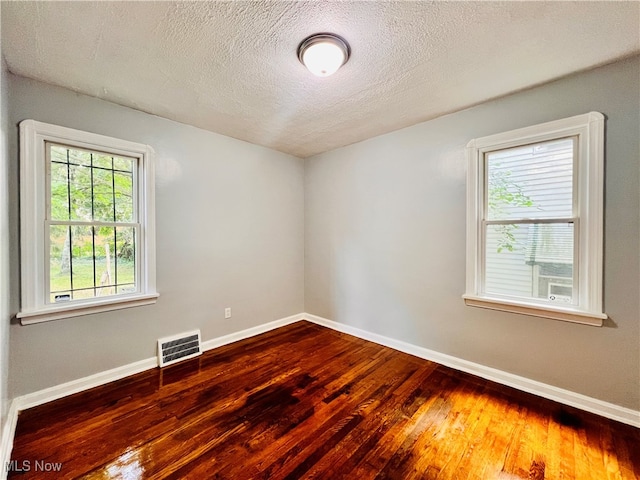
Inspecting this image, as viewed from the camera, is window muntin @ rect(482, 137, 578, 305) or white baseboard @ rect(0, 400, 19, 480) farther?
window muntin @ rect(482, 137, 578, 305)

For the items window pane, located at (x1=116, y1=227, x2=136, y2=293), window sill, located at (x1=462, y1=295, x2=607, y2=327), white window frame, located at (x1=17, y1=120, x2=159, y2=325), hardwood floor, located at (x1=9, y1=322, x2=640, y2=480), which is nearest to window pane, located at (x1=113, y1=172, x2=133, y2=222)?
window pane, located at (x1=116, y1=227, x2=136, y2=293)

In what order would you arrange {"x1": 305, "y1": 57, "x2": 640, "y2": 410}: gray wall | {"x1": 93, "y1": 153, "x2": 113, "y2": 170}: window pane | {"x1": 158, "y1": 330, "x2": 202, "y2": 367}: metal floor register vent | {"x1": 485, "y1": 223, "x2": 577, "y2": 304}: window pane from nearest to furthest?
{"x1": 305, "y1": 57, "x2": 640, "y2": 410}: gray wall < {"x1": 485, "y1": 223, "x2": 577, "y2": 304}: window pane < {"x1": 93, "y1": 153, "x2": 113, "y2": 170}: window pane < {"x1": 158, "y1": 330, "x2": 202, "y2": 367}: metal floor register vent

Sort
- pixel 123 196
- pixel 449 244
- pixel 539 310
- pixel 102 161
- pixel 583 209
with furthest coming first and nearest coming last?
1. pixel 449 244
2. pixel 123 196
3. pixel 102 161
4. pixel 539 310
5. pixel 583 209

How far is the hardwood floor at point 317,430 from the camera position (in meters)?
1.54

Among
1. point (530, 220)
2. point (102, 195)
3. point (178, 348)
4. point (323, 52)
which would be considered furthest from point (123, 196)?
point (530, 220)

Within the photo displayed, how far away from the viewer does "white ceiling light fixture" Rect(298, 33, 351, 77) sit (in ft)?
5.45

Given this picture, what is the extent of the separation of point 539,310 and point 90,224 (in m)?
3.91

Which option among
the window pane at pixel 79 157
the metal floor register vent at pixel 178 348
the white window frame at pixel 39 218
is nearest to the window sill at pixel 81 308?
the white window frame at pixel 39 218

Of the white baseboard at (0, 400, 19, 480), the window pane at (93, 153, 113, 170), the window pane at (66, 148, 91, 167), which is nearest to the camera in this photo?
the white baseboard at (0, 400, 19, 480)

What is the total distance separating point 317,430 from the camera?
1840mm

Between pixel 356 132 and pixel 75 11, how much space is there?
8.05 feet

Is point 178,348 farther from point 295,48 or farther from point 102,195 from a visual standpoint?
point 295,48

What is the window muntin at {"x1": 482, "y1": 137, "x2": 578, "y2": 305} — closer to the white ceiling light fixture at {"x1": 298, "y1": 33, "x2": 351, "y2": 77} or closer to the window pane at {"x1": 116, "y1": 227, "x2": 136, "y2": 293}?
the white ceiling light fixture at {"x1": 298, "y1": 33, "x2": 351, "y2": 77}

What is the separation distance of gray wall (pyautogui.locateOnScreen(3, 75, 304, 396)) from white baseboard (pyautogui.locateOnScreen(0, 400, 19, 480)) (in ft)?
0.49
